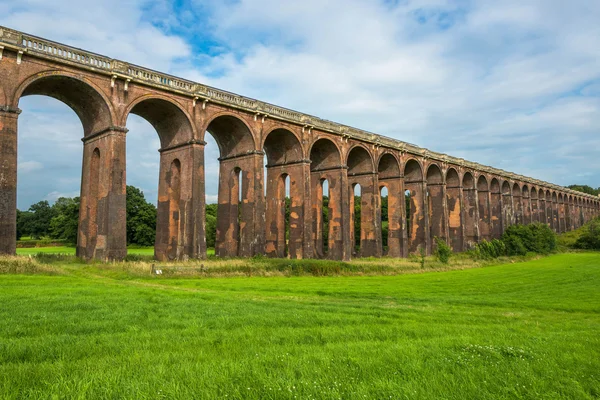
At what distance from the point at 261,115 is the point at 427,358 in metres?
34.0

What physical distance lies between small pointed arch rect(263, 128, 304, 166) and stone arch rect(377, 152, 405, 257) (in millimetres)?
13522

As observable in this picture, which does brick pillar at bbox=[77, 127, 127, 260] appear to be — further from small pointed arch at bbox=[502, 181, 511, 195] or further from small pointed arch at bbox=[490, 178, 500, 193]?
small pointed arch at bbox=[502, 181, 511, 195]

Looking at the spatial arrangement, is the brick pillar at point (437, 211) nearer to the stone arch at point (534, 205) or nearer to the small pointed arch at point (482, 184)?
the small pointed arch at point (482, 184)

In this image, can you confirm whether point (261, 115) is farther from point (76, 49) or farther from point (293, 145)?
point (76, 49)

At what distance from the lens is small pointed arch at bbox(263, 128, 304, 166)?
4172 centimetres

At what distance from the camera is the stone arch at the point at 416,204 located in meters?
55.8

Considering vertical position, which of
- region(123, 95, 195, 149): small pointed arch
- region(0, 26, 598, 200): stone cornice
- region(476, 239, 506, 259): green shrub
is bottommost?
region(476, 239, 506, 259): green shrub

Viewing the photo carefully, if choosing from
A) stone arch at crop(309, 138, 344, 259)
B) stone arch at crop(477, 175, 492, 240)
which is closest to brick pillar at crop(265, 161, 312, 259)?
stone arch at crop(309, 138, 344, 259)

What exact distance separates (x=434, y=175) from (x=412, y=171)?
5.36 meters

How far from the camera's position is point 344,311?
1139cm

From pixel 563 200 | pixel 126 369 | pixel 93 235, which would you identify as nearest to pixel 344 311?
pixel 126 369

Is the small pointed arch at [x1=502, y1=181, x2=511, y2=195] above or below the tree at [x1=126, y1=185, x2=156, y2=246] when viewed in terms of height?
above

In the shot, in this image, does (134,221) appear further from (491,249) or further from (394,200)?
(491,249)

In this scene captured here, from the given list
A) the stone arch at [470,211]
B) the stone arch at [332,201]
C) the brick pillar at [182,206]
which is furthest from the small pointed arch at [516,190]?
the brick pillar at [182,206]
